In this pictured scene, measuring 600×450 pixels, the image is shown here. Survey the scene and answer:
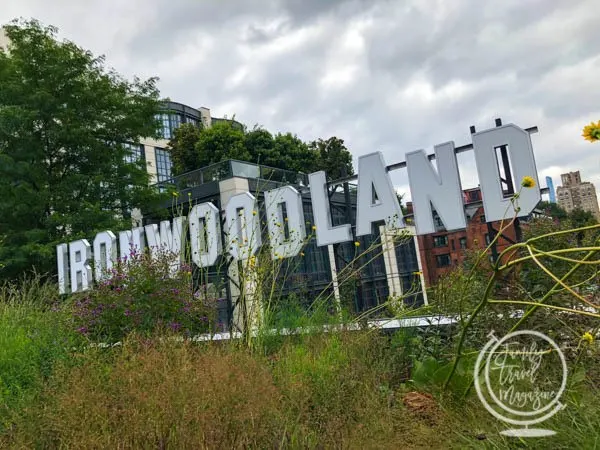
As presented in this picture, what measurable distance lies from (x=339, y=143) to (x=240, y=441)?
87.6 ft

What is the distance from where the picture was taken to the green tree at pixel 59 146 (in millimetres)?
12234

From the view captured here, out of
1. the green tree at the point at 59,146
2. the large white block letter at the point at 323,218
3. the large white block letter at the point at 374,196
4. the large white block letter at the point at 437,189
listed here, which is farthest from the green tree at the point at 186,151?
the large white block letter at the point at 437,189

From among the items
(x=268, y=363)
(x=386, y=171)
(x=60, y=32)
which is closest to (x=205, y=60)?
(x=386, y=171)

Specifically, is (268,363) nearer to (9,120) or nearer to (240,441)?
(240,441)

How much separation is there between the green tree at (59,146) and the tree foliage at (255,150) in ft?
39.4

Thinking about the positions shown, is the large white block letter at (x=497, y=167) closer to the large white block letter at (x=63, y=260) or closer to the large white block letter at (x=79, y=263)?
the large white block letter at (x=79, y=263)

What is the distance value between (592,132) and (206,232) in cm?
767

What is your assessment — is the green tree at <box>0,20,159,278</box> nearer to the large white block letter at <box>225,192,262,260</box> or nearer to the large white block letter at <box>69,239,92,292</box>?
the large white block letter at <box>69,239,92,292</box>

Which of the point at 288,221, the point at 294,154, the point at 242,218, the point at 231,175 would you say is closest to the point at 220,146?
the point at 294,154

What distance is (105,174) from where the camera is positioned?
533 inches

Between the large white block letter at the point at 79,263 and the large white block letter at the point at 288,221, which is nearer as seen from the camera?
the large white block letter at the point at 288,221

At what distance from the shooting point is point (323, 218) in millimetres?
7965

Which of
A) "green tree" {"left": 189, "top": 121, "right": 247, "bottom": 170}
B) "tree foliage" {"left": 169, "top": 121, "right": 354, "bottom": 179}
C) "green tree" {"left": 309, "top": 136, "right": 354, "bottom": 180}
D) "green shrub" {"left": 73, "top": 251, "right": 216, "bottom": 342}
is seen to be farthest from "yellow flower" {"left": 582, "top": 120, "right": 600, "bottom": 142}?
"green tree" {"left": 309, "top": 136, "right": 354, "bottom": 180}

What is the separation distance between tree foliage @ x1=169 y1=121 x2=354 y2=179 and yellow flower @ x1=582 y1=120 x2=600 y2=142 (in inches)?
949
